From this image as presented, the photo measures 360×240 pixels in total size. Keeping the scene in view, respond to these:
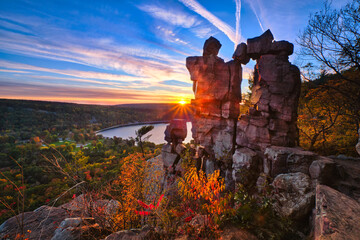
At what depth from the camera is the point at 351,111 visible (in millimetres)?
11953

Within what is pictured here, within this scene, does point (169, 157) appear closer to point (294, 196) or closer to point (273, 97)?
point (273, 97)

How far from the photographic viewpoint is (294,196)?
22.0ft

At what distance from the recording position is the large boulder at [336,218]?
359 centimetres

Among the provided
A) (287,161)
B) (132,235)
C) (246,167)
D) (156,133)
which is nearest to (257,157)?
(246,167)

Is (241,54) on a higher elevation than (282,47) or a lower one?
higher

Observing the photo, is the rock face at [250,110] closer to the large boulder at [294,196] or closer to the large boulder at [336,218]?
the large boulder at [294,196]

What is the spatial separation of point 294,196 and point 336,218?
3033 millimetres

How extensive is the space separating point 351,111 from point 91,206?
18.3m

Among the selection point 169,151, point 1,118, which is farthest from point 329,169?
point 1,118

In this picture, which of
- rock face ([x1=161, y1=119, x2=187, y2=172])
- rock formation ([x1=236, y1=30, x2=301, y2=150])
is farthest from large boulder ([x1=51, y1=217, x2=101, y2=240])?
rock face ([x1=161, y1=119, x2=187, y2=172])

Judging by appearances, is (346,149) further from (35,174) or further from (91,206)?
(35,174)

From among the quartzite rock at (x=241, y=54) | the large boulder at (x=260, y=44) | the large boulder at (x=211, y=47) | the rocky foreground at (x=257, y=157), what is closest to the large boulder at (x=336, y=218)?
the rocky foreground at (x=257, y=157)

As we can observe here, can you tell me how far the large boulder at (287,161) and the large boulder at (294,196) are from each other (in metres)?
1.20

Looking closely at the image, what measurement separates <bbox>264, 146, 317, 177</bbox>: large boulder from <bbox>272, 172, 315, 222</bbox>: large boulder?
1.20 m
